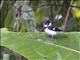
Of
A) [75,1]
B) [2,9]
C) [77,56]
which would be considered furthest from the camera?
[75,1]

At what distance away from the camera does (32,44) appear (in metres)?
0.34

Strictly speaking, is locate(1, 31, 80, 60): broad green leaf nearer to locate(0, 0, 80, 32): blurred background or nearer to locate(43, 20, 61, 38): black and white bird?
locate(43, 20, 61, 38): black and white bird

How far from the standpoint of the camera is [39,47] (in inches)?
13.2

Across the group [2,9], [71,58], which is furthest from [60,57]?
[2,9]

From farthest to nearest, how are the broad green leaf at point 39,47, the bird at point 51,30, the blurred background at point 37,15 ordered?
1. the blurred background at point 37,15
2. the bird at point 51,30
3. the broad green leaf at point 39,47

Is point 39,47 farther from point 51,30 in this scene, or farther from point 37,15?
point 37,15

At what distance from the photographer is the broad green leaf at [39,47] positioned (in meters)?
0.33

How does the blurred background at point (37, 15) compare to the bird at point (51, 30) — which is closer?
the bird at point (51, 30)

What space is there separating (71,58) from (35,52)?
0.05m

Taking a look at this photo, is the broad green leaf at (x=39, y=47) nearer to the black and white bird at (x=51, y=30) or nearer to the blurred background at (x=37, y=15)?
the black and white bird at (x=51, y=30)

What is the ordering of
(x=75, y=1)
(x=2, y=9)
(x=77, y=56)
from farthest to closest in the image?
(x=75, y=1)
(x=2, y=9)
(x=77, y=56)

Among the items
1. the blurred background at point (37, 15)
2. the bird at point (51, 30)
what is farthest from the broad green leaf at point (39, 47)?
the blurred background at point (37, 15)

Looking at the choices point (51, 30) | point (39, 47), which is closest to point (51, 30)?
point (51, 30)

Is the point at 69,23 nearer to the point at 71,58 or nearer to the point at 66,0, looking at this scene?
the point at 66,0
